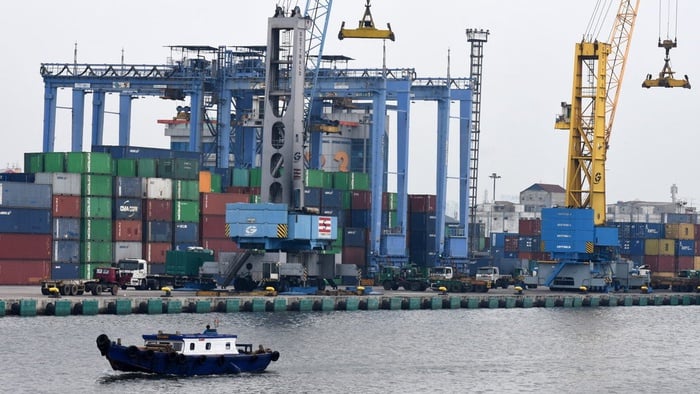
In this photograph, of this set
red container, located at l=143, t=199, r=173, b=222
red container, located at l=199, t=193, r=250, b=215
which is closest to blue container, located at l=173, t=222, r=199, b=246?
red container, located at l=143, t=199, r=173, b=222

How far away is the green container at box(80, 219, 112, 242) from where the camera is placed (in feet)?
340

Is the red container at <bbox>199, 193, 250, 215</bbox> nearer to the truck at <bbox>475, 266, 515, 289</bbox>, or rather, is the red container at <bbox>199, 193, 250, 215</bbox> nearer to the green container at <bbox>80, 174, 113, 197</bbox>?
the green container at <bbox>80, 174, 113, 197</bbox>

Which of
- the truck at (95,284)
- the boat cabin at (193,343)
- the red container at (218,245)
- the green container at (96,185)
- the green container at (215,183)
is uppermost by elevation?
the green container at (215,183)

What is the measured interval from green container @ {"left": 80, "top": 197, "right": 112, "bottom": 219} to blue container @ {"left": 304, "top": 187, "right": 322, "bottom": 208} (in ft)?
61.1

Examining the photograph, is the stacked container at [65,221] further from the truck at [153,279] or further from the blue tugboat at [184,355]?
the blue tugboat at [184,355]

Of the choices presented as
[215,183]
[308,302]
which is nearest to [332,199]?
[215,183]

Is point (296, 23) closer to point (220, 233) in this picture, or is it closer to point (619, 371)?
point (220, 233)

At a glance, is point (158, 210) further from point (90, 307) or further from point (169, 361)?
point (169, 361)

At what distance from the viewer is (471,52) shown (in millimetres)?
156625

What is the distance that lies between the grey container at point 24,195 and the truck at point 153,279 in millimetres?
6237

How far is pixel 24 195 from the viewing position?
326ft

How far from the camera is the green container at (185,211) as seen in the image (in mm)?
109875

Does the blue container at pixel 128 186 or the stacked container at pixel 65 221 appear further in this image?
the blue container at pixel 128 186

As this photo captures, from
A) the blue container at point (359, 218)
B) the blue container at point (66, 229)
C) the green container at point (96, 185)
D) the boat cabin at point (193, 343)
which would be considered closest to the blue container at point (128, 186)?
the green container at point (96, 185)
